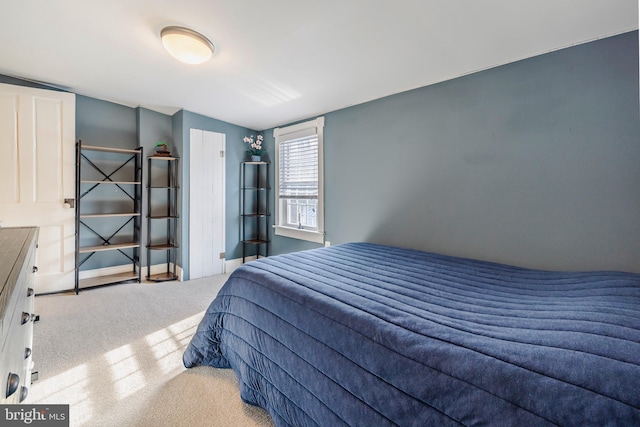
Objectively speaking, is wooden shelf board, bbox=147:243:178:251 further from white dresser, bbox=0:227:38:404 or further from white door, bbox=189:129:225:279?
white dresser, bbox=0:227:38:404

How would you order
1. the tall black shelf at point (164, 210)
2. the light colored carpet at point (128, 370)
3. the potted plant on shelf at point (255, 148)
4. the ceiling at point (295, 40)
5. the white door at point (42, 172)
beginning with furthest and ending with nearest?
1. the potted plant on shelf at point (255, 148)
2. the tall black shelf at point (164, 210)
3. the white door at point (42, 172)
4. the ceiling at point (295, 40)
5. the light colored carpet at point (128, 370)

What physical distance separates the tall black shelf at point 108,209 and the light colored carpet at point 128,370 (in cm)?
67

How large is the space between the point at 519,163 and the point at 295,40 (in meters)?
1.82

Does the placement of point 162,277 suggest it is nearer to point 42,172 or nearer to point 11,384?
point 42,172

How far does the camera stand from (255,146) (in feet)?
13.9

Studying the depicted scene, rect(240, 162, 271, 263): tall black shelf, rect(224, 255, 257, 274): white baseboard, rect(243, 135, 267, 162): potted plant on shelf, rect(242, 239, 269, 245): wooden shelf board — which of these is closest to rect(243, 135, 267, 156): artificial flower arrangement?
rect(243, 135, 267, 162): potted plant on shelf

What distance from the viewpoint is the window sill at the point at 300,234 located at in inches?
139

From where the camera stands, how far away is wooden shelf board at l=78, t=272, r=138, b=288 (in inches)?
137

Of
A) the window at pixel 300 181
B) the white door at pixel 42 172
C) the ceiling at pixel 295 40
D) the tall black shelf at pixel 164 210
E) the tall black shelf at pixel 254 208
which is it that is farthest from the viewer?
the tall black shelf at pixel 254 208

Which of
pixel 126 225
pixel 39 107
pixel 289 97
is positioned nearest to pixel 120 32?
pixel 289 97

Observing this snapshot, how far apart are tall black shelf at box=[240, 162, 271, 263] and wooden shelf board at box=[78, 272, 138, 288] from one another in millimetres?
1491

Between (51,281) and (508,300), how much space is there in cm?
440

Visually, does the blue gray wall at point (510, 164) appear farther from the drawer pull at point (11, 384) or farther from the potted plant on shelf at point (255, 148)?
the drawer pull at point (11, 384)

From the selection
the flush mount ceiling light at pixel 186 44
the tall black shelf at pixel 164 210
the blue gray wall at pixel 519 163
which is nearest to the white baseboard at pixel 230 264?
the tall black shelf at pixel 164 210
